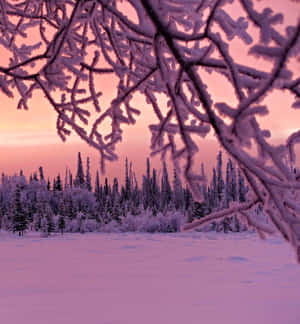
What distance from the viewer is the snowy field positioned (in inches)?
163

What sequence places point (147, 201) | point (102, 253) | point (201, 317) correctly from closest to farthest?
point (201, 317), point (102, 253), point (147, 201)

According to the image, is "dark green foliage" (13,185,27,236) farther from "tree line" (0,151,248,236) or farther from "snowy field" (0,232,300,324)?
"snowy field" (0,232,300,324)

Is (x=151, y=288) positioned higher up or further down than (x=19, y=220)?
further down

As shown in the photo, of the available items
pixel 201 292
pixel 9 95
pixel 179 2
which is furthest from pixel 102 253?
pixel 179 2

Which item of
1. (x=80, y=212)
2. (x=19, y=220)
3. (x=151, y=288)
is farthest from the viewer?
(x=80, y=212)

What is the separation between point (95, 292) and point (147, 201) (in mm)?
40873

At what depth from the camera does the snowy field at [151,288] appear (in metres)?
4.14

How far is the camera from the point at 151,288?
212 inches

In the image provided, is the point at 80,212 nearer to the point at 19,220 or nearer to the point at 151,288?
the point at 19,220

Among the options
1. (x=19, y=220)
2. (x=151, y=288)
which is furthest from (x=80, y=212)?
(x=151, y=288)

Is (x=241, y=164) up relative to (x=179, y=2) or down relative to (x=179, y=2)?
down

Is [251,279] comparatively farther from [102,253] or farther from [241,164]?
[241,164]

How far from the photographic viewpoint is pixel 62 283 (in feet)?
19.4

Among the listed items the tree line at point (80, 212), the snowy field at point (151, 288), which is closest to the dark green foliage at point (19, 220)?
the tree line at point (80, 212)
